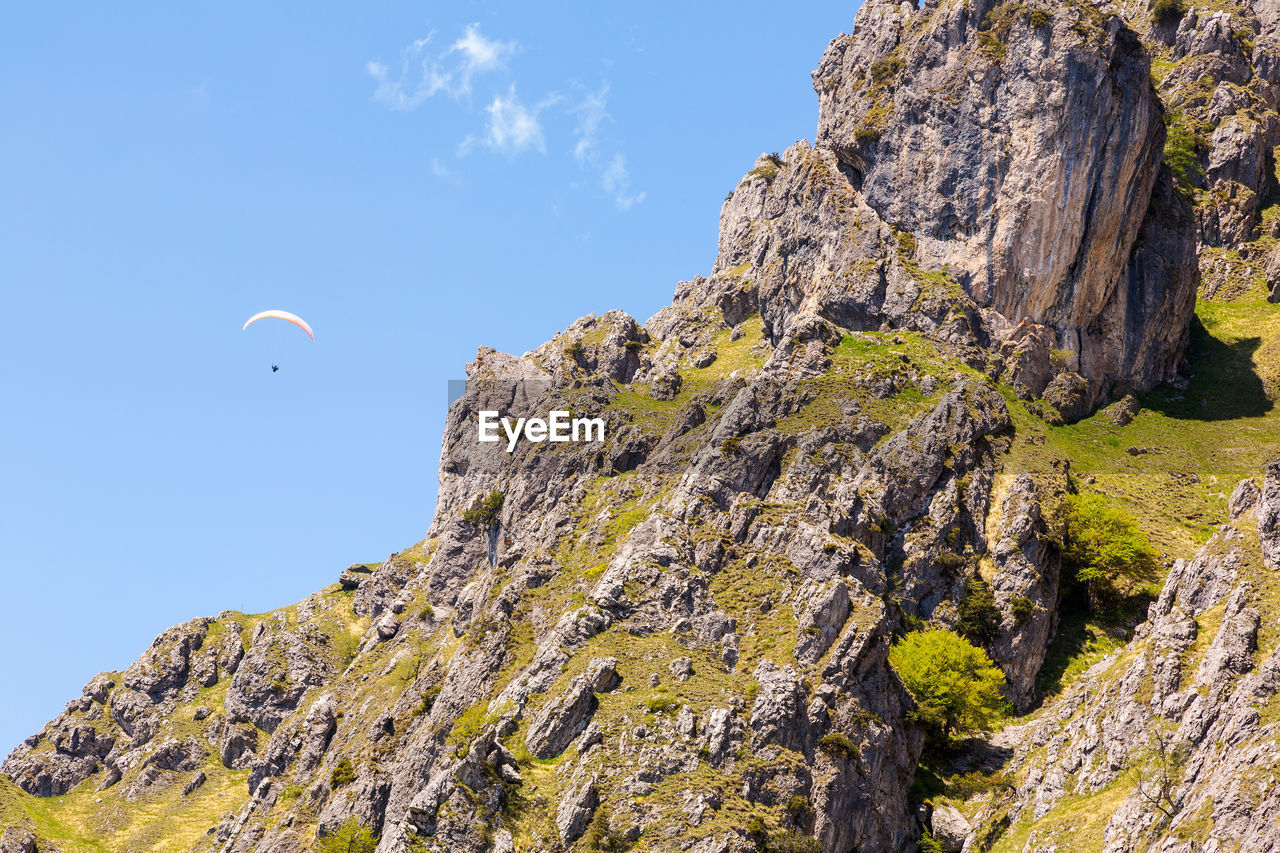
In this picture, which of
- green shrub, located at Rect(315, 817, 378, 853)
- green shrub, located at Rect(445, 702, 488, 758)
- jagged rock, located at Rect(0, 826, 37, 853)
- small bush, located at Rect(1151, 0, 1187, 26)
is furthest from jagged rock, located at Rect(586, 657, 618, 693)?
small bush, located at Rect(1151, 0, 1187, 26)

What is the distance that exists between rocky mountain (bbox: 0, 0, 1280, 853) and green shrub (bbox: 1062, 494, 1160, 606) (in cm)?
200

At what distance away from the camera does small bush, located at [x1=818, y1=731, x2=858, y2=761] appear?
78.9m

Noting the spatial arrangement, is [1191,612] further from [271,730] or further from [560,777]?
[271,730]

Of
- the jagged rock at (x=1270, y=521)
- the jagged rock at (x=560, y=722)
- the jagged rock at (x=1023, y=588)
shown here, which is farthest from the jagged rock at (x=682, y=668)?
the jagged rock at (x=1270, y=521)

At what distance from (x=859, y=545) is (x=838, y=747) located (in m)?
20.9

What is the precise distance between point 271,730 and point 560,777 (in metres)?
77.3

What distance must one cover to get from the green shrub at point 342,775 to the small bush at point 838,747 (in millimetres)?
46076

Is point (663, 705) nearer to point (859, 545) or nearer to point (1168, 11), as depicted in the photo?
point (859, 545)

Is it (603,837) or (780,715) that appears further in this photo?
(780,715)

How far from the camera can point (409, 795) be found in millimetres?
91812

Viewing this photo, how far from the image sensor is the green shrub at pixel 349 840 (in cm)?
9156

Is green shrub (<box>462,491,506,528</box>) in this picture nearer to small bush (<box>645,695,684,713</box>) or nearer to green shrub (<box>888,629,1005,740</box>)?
small bush (<box>645,695,684,713</box>)

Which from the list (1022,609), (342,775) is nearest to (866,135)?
(1022,609)

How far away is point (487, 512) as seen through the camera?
140 metres
